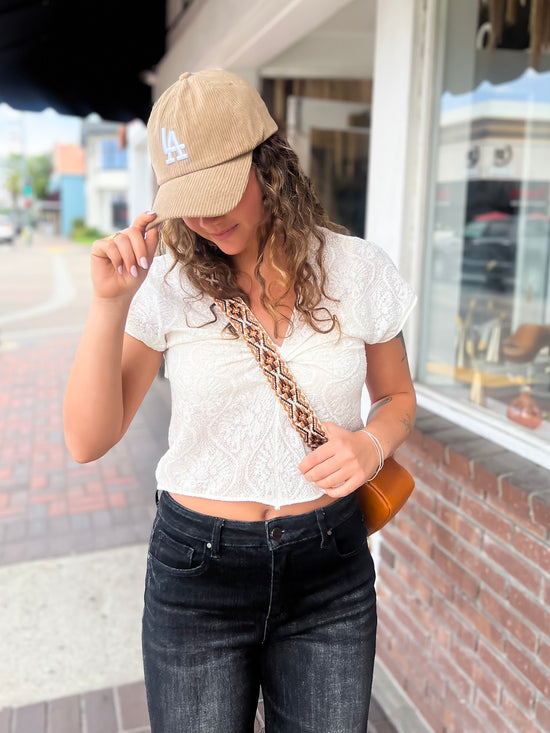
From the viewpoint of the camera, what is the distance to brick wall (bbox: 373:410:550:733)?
1.87 m

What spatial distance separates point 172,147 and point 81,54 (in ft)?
18.6

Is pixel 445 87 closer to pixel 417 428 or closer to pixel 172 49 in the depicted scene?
pixel 417 428

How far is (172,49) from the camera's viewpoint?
18.5 ft

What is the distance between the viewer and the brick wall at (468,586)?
1.87 m

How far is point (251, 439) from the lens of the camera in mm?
1352

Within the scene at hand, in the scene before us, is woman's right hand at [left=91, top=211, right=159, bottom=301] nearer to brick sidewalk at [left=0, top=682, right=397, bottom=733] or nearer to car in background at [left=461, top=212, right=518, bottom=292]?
brick sidewalk at [left=0, top=682, right=397, bottom=733]

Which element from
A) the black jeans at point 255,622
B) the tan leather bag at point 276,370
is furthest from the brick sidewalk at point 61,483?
the tan leather bag at point 276,370

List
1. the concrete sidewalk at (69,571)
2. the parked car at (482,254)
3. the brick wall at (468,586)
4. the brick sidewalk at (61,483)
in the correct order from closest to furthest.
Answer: the brick wall at (468,586) → the concrete sidewalk at (69,571) → the parked car at (482,254) → the brick sidewalk at (61,483)

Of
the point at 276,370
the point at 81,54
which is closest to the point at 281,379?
the point at 276,370

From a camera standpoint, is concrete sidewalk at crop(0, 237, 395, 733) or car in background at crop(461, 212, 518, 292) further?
car in background at crop(461, 212, 518, 292)

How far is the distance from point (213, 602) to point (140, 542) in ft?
8.63

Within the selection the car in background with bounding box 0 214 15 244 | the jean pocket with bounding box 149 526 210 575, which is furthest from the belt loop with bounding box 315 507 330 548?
the car in background with bounding box 0 214 15 244

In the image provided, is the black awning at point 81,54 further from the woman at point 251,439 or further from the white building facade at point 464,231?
the woman at point 251,439

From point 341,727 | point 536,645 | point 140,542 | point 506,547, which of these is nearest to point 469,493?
point 506,547
